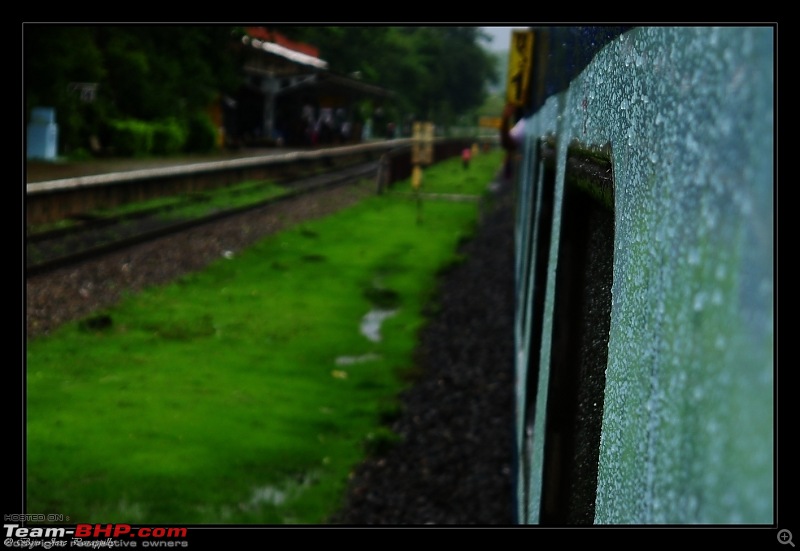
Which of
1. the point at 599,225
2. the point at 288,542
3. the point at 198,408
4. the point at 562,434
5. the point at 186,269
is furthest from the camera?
the point at 186,269

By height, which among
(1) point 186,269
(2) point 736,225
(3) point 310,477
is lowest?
(3) point 310,477

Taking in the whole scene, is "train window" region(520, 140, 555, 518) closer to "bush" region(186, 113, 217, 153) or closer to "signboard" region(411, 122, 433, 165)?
"signboard" region(411, 122, 433, 165)

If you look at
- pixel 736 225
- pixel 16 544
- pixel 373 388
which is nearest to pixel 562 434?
pixel 16 544

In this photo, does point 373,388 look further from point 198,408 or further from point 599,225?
point 599,225

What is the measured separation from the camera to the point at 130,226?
14.7 m

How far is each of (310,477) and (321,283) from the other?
6.45 meters

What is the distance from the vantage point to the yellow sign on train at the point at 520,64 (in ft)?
26.5

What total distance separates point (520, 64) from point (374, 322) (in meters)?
3.16

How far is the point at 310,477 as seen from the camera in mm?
5848

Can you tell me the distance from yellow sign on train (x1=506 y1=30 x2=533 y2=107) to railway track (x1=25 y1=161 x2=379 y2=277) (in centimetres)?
469

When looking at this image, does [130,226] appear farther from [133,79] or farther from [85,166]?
[133,79]

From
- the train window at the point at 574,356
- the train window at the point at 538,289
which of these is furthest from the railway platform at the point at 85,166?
the train window at the point at 574,356

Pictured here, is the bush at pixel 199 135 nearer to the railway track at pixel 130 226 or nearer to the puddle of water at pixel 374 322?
the railway track at pixel 130 226

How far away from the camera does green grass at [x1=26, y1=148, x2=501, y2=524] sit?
17.7 feet
